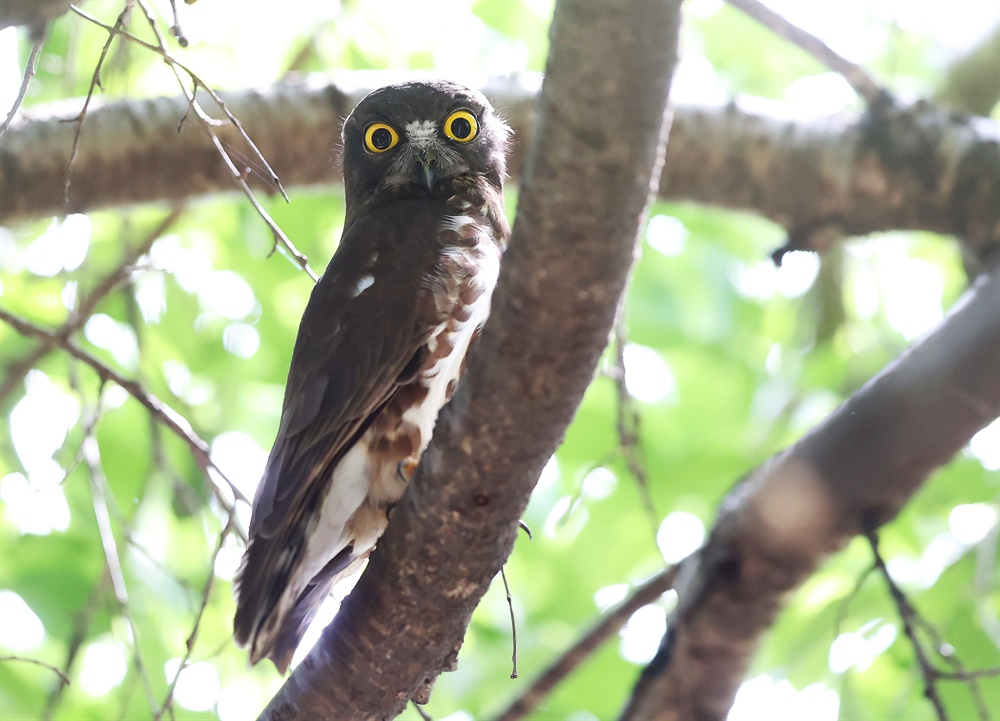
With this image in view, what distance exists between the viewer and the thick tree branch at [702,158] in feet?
12.6

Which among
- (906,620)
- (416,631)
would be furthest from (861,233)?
(416,631)

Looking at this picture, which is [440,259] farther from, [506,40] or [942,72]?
[942,72]

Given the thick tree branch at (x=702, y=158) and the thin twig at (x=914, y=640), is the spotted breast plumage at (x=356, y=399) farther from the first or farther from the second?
the thin twig at (x=914, y=640)

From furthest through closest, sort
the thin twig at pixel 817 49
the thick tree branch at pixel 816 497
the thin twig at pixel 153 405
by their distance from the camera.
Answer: the thin twig at pixel 817 49
the thin twig at pixel 153 405
the thick tree branch at pixel 816 497

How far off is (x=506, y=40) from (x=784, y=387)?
223 cm

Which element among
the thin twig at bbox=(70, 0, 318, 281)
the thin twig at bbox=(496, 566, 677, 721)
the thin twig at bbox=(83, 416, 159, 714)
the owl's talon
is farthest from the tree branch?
the thin twig at bbox=(83, 416, 159, 714)

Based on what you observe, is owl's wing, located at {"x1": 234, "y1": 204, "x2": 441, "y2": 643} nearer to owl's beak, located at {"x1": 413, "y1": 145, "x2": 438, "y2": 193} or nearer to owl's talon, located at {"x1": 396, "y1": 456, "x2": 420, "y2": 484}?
owl's talon, located at {"x1": 396, "y1": 456, "x2": 420, "y2": 484}

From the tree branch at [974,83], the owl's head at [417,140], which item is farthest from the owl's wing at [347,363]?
the tree branch at [974,83]

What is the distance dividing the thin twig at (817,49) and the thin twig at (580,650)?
1.92 m

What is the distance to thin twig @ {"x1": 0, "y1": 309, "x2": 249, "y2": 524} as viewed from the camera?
3024 mm

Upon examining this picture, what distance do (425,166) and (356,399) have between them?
1215mm

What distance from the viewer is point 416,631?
2.43 meters

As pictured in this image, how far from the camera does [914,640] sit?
2736 millimetres

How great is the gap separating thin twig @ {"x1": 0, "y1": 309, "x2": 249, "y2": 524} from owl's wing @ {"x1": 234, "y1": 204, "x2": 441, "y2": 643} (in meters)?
0.27
